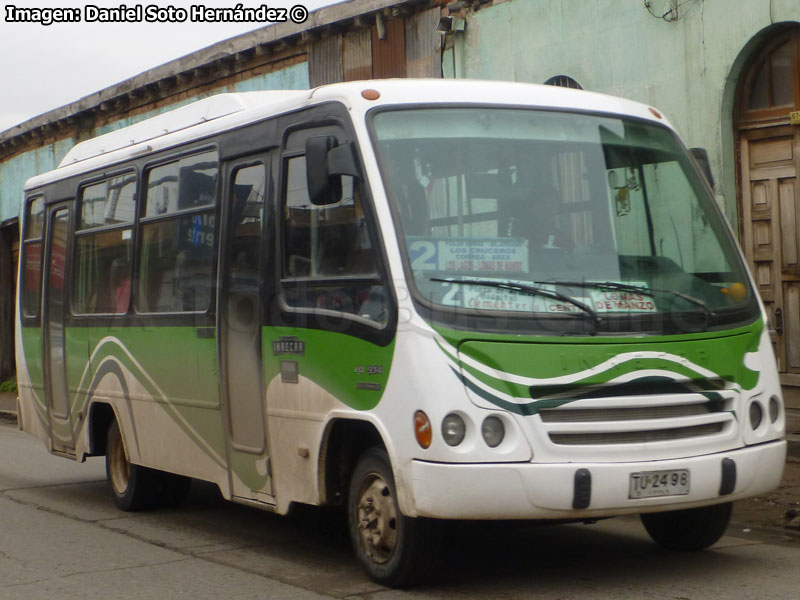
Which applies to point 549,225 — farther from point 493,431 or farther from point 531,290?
point 493,431

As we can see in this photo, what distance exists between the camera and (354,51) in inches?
716

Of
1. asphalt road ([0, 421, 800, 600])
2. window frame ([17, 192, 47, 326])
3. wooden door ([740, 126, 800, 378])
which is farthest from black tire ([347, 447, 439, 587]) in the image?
wooden door ([740, 126, 800, 378])

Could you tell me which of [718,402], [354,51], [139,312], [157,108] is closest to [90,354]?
[139,312]

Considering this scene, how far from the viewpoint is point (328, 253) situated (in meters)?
6.70

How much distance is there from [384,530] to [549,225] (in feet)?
5.63

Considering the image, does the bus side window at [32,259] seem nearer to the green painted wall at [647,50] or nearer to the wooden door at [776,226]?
the green painted wall at [647,50]

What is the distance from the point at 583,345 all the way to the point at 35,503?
554 centimetres

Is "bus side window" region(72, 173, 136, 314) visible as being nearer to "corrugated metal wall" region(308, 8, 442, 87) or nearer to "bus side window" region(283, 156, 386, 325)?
"bus side window" region(283, 156, 386, 325)

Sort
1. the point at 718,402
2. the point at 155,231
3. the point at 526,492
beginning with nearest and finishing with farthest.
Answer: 1. the point at 526,492
2. the point at 718,402
3. the point at 155,231

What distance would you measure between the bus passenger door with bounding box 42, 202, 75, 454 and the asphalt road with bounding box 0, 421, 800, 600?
1029 mm

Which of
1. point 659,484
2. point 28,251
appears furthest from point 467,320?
point 28,251

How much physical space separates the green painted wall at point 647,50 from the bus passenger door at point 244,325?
6434mm

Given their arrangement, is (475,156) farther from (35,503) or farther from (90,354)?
(35,503)

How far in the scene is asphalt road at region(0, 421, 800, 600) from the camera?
625 centimetres
